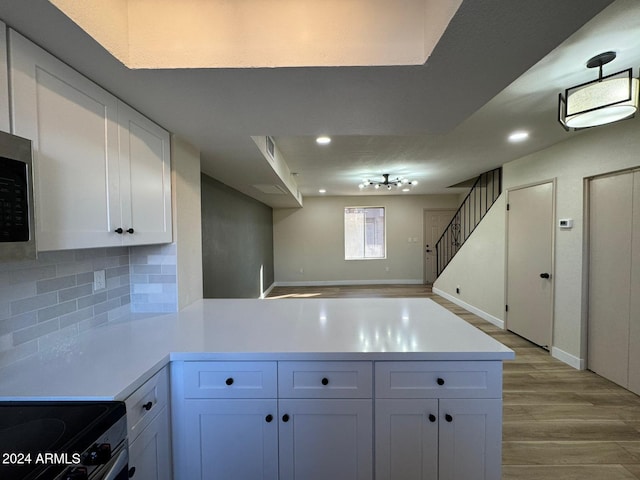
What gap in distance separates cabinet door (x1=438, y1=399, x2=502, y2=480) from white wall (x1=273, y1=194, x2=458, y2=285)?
6.30 m

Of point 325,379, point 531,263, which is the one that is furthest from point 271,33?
point 531,263

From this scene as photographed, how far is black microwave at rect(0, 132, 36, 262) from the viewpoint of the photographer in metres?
0.79

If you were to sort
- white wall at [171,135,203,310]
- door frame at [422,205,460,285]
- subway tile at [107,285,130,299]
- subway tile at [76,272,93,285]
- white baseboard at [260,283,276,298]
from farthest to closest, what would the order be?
1. door frame at [422,205,460,285]
2. white baseboard at [260,283,276,298]
3. white wall at [171,135,203,310]
4. subway tile at [107,285,130,299]
5. subway tile at [76,272,93,285]

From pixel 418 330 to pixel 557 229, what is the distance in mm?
2793

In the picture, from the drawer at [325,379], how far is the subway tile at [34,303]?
3.77ft

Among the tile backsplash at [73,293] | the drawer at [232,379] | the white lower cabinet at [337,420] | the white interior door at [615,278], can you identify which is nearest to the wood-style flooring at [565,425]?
the white interior door at [615,278]

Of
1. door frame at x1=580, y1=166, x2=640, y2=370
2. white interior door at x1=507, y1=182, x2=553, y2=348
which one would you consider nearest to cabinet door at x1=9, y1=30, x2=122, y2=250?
door frame at x1=580, y1=166, x2=640, y2=370

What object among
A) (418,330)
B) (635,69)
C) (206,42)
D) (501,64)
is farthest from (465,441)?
(635,69)

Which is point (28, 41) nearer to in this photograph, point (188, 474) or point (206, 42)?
point (206, 42)

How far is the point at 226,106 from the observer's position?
56.3 inches

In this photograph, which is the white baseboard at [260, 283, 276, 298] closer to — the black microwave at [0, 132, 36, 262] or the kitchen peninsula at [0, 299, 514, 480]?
the kitchen peninsula at [0, 299, 514, 480]

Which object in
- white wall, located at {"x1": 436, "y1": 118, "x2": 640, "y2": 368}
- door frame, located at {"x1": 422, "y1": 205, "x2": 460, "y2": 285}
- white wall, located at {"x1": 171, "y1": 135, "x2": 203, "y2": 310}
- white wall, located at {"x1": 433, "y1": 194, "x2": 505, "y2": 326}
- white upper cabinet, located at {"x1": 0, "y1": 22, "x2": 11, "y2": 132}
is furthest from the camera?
door frame, located at {"x1": 422, "y1": 205, "x2": 460, "y2": 285}

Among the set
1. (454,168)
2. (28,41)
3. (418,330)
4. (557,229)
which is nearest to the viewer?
(28,41)

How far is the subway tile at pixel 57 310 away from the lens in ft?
4.15
